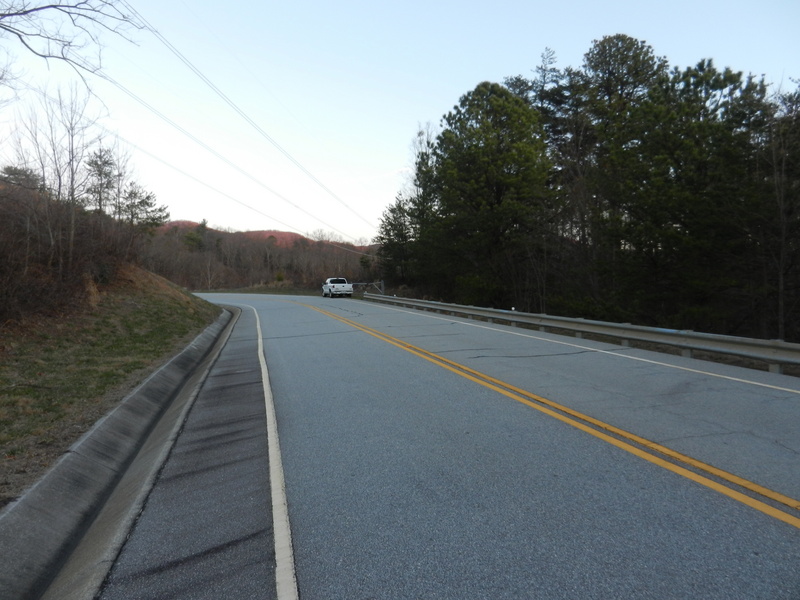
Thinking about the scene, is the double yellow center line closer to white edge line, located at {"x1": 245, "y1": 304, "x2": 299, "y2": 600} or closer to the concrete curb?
white edge line, located at {"x1": 245, "y1": 304, "x2": 299, "y2": 600}

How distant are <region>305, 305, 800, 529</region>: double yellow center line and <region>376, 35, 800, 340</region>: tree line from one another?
15800mm

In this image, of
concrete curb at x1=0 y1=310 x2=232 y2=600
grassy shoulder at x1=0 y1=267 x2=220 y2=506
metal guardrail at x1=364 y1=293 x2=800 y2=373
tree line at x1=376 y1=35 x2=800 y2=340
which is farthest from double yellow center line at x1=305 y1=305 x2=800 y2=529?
tree line at x1=376 y1=35 x2=800 y2=340

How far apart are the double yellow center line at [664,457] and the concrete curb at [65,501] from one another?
4.93 metres

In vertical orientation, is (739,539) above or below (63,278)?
below

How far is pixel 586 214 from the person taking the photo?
28.6m

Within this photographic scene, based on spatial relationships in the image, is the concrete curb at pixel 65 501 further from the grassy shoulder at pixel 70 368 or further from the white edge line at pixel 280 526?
the white edge line at pixel 280 526

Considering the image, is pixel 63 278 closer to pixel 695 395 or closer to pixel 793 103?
pixel 695 395

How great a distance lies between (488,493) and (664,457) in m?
1.84

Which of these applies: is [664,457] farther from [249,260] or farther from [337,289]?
[249,260]

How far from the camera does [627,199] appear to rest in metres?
23.0

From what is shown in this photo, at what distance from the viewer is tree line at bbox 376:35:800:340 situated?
19.2 metres

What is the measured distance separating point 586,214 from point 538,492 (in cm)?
2656

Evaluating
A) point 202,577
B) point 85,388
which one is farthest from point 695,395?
point 85,388

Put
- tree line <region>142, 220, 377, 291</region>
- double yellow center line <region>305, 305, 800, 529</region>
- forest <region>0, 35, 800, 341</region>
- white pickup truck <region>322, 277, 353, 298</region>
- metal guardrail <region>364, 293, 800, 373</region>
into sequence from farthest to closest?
1. tree line <region>142, 220, 377, 291</region>
2. white pickup truck <region>322, 277, 353, 298</region>
3. forest <region>0, 35, 800, 341</region>
4. metal guardrail <region>364, 293, 800, 373</region>
5. double yellow center line <region>305, 305, 800, 529</region>
